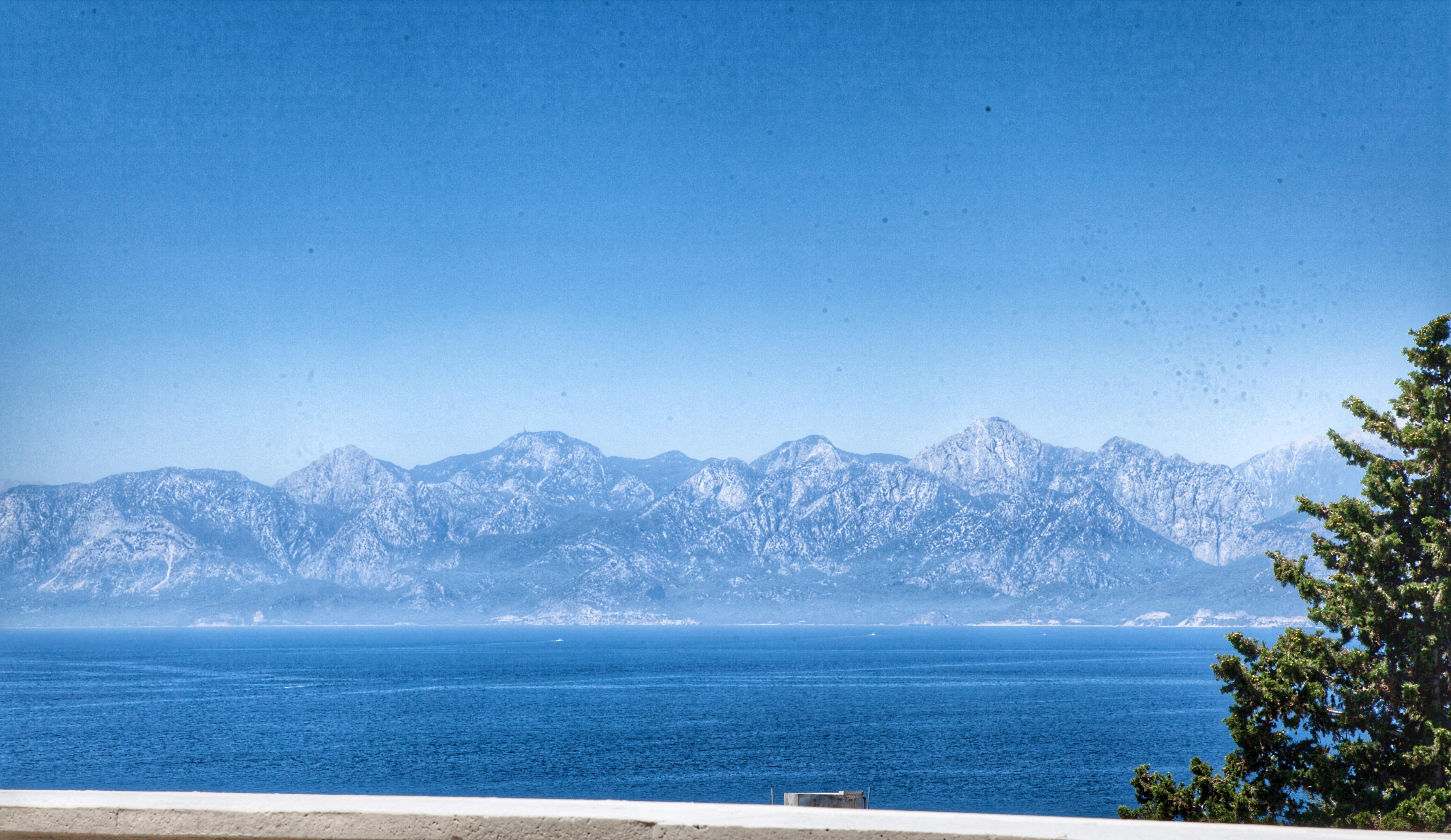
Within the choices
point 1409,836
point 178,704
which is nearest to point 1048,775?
point 1409,836

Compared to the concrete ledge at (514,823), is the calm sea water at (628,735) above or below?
below

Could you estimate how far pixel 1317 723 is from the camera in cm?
1820

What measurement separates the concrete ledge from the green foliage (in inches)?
563

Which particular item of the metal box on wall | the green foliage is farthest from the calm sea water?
the metal box on wall

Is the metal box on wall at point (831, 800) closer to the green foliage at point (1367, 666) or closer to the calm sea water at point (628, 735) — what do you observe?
the green foliage at point (1367, 666)

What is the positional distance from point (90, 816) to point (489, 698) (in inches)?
4832

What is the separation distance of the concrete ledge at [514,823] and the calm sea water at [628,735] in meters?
44.5

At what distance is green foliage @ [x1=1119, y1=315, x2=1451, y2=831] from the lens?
54.3ft

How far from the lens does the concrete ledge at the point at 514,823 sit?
3039mm

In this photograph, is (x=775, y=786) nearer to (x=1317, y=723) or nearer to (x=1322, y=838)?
(x=1317, y=723)

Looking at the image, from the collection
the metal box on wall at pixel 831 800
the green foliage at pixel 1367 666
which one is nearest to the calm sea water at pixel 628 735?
the green foliage at pixel 1367 666

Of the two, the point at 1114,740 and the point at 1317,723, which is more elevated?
the point at 1317,723

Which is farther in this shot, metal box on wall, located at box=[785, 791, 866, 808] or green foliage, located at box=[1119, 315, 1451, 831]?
green foliage, located at box=[1119, 315, 1451, 831]

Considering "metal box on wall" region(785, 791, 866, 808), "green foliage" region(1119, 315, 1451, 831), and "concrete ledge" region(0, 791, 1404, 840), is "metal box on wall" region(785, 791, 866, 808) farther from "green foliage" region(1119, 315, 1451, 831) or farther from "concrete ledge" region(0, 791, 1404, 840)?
"green foliage" region(1119, 315, 1451, 831)
